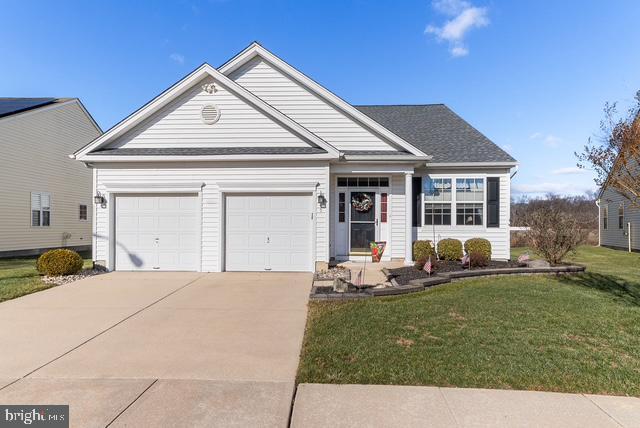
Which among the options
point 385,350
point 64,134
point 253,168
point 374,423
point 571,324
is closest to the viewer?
point 374,423

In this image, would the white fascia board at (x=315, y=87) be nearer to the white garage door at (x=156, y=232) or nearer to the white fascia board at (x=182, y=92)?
the white fascia board at (x=182, y=92)

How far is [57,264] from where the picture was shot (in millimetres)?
9133

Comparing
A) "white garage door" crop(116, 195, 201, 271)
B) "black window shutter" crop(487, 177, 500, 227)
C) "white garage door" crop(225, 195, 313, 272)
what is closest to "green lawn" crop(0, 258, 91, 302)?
"white garage door" crop(116, 195, 201, 271)

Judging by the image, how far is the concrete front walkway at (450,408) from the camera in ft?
9.56

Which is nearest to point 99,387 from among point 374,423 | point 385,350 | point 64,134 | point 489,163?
point 374,423

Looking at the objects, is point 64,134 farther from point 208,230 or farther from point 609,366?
point 609,366

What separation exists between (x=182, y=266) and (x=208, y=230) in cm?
135

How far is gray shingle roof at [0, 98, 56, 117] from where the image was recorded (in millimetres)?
16250

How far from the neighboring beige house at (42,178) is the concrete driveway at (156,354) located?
11704 millimetres

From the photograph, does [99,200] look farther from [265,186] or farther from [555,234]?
[555,234]

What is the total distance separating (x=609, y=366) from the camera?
394cm

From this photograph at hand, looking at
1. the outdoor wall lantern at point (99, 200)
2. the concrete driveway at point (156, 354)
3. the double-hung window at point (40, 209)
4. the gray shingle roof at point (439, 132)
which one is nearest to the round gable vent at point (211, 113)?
the outdoor wall lantern at point (99, 200)

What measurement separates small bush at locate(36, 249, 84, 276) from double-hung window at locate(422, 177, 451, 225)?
10.7m

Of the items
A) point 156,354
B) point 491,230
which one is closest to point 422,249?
point 491,230
